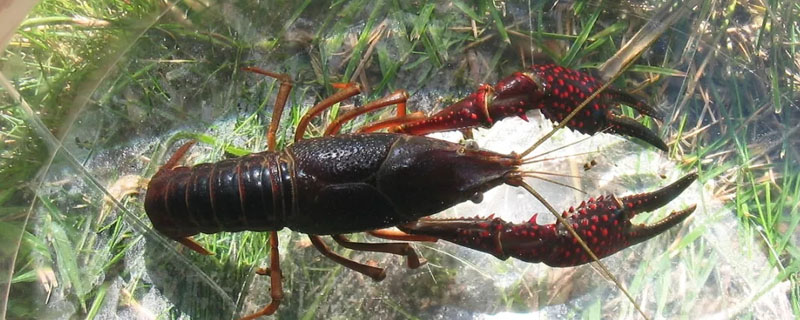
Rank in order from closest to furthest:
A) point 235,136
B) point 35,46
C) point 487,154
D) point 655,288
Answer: point 487,154 < point 35,46 < point 655,288 < point 235,136

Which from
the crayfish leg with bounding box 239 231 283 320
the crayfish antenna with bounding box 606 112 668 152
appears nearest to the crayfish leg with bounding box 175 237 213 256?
the crayfish leg with bounding box 239 231 283 320

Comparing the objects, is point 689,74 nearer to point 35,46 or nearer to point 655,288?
point 655,288

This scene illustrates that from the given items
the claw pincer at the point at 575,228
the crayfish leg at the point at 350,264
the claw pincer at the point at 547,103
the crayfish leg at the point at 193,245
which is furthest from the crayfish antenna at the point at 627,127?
the crayfish leg at the point at 193,245

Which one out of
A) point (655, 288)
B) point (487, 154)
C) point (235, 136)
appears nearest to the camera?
point (487, 154)

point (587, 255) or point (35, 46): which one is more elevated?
point (35, 46)

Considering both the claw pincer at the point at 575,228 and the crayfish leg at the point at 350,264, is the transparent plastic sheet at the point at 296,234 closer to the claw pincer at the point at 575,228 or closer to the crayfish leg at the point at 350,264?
the crayfish leg at the point at 350,264

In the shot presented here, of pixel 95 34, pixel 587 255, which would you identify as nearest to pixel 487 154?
pixel 587 255

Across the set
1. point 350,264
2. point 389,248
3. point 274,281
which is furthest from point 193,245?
point 389,248
